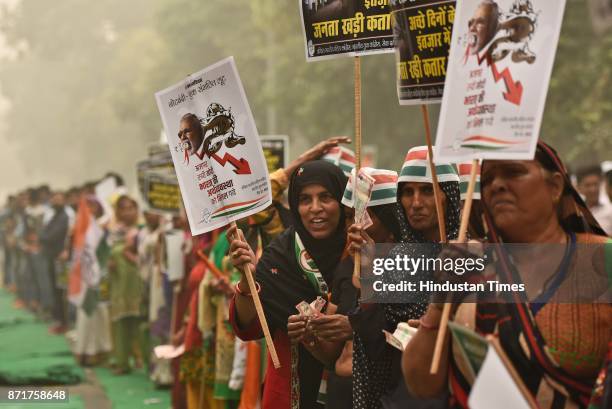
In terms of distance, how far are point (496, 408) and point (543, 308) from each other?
37cm

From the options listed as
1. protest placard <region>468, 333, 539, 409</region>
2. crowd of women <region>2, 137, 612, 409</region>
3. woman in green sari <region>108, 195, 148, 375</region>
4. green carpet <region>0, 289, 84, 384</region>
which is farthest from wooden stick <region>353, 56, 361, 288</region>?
woman in green sari <region>108, 195, 148, 375</region>

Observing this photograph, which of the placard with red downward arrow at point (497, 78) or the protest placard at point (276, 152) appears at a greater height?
→ the placard with red downward arrow at point (497, 78)

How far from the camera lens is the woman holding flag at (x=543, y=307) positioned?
3660 millimetres

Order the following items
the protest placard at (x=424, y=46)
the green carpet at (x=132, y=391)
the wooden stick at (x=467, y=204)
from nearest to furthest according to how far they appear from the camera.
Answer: the wooden stick at (x=467, y=204) → the protest placard at (x=424, y=46) → the green carpet at (x=132, y=391)

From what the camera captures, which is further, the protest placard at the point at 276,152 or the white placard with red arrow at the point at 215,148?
the protest placard at the point at 276,152

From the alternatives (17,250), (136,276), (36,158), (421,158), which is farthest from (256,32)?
(36,158)

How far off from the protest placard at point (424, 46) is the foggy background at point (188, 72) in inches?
642

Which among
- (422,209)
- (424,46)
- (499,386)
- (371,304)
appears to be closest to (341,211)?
(422,209)

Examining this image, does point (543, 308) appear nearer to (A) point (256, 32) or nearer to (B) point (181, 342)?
(B) point (181, 342)

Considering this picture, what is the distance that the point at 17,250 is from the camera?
26.5m

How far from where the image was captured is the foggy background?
2355 cm

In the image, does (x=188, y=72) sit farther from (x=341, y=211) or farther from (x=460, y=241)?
(x=460, y=241)

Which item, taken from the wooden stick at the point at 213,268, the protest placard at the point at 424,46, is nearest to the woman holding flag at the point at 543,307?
the protest placard at the point at 424,46

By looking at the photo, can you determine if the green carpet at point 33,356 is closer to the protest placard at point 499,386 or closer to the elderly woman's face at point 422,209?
the elderly woman's face at point 422,209
